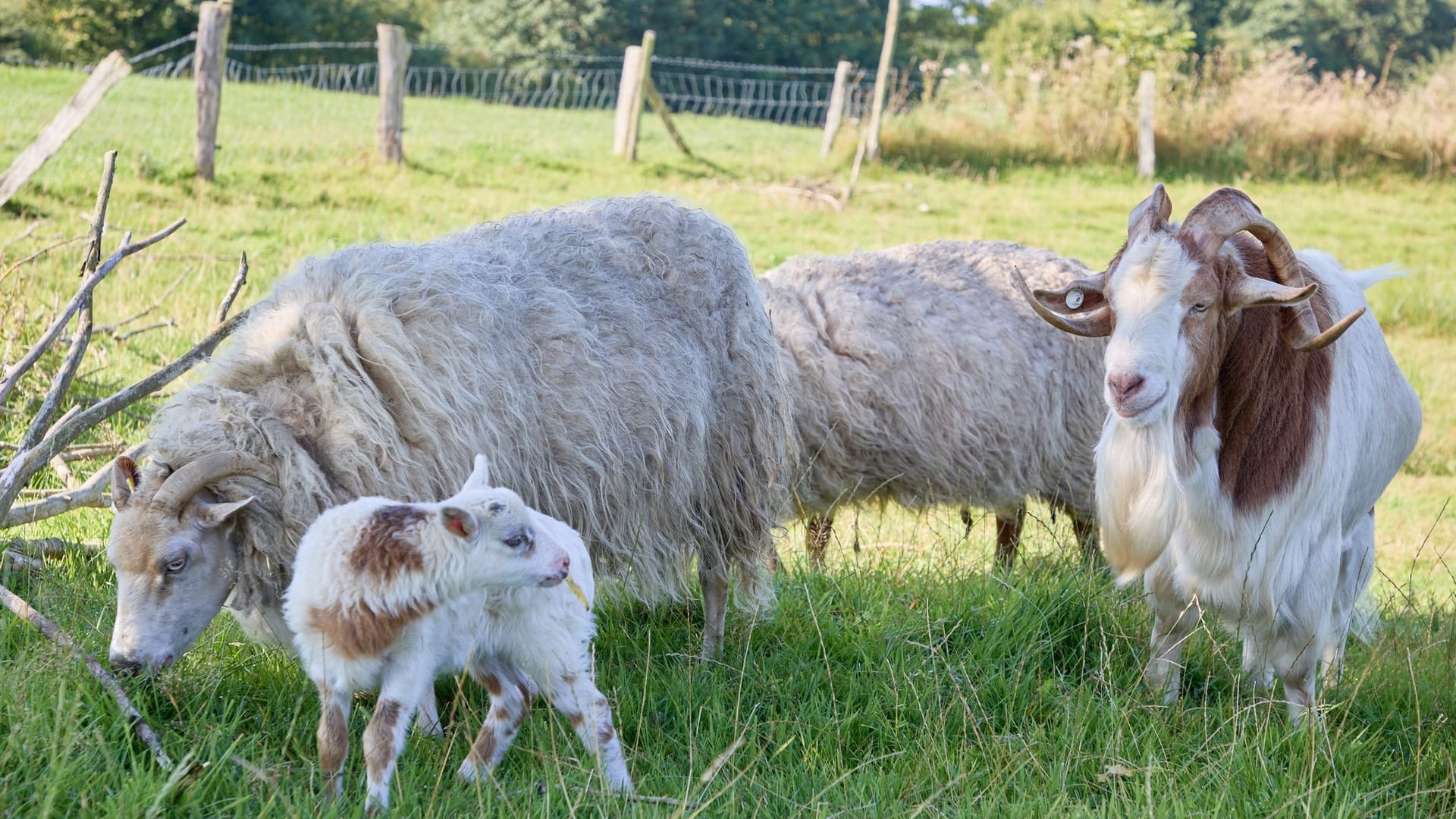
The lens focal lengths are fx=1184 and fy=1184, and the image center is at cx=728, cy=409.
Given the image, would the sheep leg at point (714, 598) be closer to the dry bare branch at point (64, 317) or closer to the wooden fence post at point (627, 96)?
the dry bare branch at point (64, 317)

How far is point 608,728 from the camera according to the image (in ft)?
9.29

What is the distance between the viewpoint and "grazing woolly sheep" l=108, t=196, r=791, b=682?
2840mm

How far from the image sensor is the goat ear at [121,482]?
2.81 m

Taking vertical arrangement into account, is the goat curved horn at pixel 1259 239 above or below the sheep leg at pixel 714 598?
above

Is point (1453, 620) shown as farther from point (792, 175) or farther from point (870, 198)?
point (792, 175)

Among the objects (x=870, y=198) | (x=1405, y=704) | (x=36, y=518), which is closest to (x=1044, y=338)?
(x=1405, y=704)

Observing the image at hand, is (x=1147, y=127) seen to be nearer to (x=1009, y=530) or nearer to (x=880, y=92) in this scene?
(x=880, y=92)

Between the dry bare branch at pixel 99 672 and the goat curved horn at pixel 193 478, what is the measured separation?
41 centimetres

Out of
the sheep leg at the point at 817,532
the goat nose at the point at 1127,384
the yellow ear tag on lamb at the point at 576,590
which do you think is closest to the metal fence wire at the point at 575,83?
the sheep leg at the point at 817,532

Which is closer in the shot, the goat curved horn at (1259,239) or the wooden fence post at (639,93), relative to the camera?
the goat curved horn at (1259,239)

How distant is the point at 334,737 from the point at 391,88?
11514mm

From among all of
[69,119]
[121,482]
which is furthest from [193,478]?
[69,119]

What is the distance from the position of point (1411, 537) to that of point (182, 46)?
→ 2991 cm

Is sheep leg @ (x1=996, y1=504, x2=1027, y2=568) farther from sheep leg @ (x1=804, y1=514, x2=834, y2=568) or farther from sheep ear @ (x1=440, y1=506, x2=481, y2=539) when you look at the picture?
sheep ear @ (x1=440, y1=506, x2=481, y2=539)
